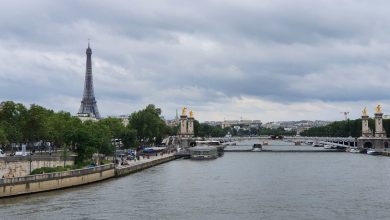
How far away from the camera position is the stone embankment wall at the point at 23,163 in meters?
56.6

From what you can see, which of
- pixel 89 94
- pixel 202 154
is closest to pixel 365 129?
pixel 202 154

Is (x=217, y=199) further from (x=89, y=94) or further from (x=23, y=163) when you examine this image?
(x=89, y=94)

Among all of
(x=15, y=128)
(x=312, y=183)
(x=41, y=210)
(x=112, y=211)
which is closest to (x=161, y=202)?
(x=112, y=211)

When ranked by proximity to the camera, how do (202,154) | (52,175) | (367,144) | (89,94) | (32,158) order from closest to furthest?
(52,175) → (32,158) → (202,154) → (367,144) → (89,94)

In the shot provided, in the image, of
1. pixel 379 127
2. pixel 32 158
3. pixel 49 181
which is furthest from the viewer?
pixel 379 127

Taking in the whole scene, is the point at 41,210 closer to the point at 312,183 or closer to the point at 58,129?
the point at 312,183

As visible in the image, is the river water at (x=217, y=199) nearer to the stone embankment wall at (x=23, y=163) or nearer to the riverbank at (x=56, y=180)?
the riverbank at (x=56, y=180)

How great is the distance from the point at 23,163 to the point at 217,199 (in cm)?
2381

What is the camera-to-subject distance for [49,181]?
4919 centimetres

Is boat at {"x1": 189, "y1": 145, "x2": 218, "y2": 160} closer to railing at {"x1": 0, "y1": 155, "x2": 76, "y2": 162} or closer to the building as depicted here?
railing at {"x1": 0, "y1": 155, "x2": 76, "y2": 162}

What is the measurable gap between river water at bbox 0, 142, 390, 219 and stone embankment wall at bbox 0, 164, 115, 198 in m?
0.86

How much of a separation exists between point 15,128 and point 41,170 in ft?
120

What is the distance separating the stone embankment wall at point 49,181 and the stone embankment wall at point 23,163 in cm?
539

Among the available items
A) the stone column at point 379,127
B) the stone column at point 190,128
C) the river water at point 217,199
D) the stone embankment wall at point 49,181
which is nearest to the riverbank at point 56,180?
the stone embankment wall at point 49,181
